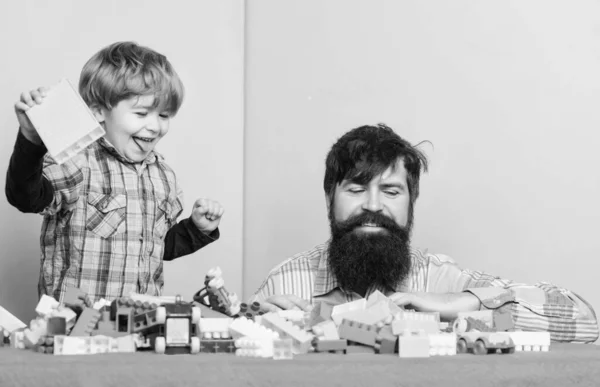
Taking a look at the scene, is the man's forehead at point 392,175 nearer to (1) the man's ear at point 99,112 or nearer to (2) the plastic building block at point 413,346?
(1) the man's ear at point 99,112

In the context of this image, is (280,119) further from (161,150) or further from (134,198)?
(134,198)

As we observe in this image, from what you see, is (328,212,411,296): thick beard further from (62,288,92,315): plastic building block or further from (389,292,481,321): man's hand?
(62,288,92,315): plastic building block

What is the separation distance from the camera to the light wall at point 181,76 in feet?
7.31

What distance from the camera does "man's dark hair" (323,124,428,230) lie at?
6.72 ft

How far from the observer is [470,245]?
248 centimetres

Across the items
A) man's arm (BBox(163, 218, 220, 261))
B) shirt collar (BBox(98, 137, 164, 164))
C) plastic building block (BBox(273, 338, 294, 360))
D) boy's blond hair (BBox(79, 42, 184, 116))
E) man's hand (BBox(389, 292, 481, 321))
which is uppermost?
boy's blond hair (BBox(79, 42, 184, 116))

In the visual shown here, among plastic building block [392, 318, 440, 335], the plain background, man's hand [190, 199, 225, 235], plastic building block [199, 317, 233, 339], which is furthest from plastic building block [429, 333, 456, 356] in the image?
the plain background

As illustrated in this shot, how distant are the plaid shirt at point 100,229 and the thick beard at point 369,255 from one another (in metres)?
0.46

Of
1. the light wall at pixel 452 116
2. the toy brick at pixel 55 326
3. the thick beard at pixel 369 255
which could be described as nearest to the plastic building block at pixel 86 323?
the toy brick at pixel 55 326

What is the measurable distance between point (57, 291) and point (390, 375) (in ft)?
3.52

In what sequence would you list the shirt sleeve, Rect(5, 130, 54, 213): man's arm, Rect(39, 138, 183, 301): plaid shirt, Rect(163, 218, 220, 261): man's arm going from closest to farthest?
Rect(5, 130, 54, 213): man's arm < the shirt sleeve < Rect(39, 138, 183, 301): plaid shirt < Rect(163, 218, 220, 261): man's arm

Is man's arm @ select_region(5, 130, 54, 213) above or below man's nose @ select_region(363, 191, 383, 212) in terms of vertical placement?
below

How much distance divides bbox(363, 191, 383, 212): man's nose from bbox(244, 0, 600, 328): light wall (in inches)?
21.4

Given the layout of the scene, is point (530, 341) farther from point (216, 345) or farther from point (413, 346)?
point (216, 345)
